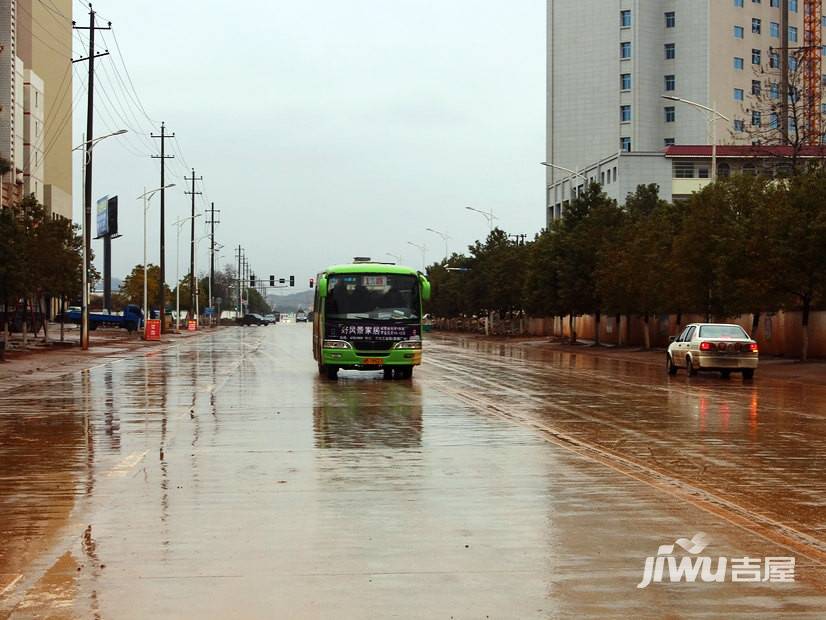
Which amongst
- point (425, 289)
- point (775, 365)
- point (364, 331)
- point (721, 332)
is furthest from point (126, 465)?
Answer: point (775, 365)

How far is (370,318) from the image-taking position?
105 ft

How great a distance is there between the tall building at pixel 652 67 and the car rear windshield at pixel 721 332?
3505 inches

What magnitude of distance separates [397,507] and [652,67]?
125m

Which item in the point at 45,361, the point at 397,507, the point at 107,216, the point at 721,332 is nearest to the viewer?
the point at 397,507

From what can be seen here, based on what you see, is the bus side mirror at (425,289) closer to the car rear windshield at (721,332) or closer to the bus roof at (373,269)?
the bus roof at (373,269)

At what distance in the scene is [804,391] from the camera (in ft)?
99.0

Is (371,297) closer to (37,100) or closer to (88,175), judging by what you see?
(88,175)

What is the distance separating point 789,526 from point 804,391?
2146 centimetres

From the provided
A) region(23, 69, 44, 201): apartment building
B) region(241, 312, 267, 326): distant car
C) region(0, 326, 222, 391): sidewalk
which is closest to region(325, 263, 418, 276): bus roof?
region(0, 326, 222, 391): sidewalk

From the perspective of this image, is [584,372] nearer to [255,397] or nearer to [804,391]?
[804,391]

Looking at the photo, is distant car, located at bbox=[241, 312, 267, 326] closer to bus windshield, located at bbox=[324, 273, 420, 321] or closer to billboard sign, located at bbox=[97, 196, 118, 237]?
billboard sign, located at bbox=[97, 196, 118, 237]

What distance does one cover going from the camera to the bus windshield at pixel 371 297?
32.2 meters

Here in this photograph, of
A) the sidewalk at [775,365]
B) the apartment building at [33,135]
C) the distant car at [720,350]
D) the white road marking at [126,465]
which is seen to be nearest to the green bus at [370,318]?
the distant car at [720,350]

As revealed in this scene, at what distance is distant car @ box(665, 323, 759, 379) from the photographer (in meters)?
34.8
